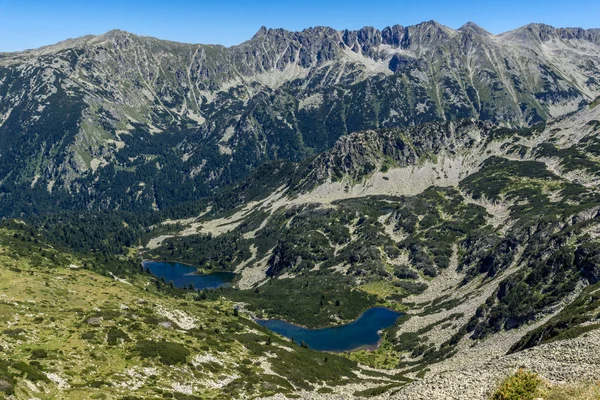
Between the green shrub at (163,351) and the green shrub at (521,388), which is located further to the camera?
the green shrub at (163,351)

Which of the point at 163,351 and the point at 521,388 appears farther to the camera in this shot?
the point at 163,351

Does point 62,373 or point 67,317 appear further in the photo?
point 67,317

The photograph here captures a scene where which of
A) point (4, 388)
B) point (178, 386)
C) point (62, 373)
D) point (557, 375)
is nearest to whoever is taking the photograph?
point (557, 375)

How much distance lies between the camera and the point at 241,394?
83.9 m

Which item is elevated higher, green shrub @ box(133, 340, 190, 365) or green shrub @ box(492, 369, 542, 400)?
green shrub @ box(492, 369, 542, 400)

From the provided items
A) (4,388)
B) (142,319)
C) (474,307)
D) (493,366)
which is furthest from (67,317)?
(474,307)

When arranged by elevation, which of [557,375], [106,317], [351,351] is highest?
[557,375]

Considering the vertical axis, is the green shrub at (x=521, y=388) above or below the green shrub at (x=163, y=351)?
above

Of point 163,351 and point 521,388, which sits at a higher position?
point 521,388

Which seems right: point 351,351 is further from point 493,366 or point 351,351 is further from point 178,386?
point 493,366

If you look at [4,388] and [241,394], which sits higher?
[4,388]

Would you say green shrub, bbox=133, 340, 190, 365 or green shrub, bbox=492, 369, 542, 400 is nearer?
green shrub, bbox=492, 369, 542, 400

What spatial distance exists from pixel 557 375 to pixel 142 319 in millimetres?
88728

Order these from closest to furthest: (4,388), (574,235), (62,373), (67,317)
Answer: (4,388), (62,373), (67,317), (574,235)
